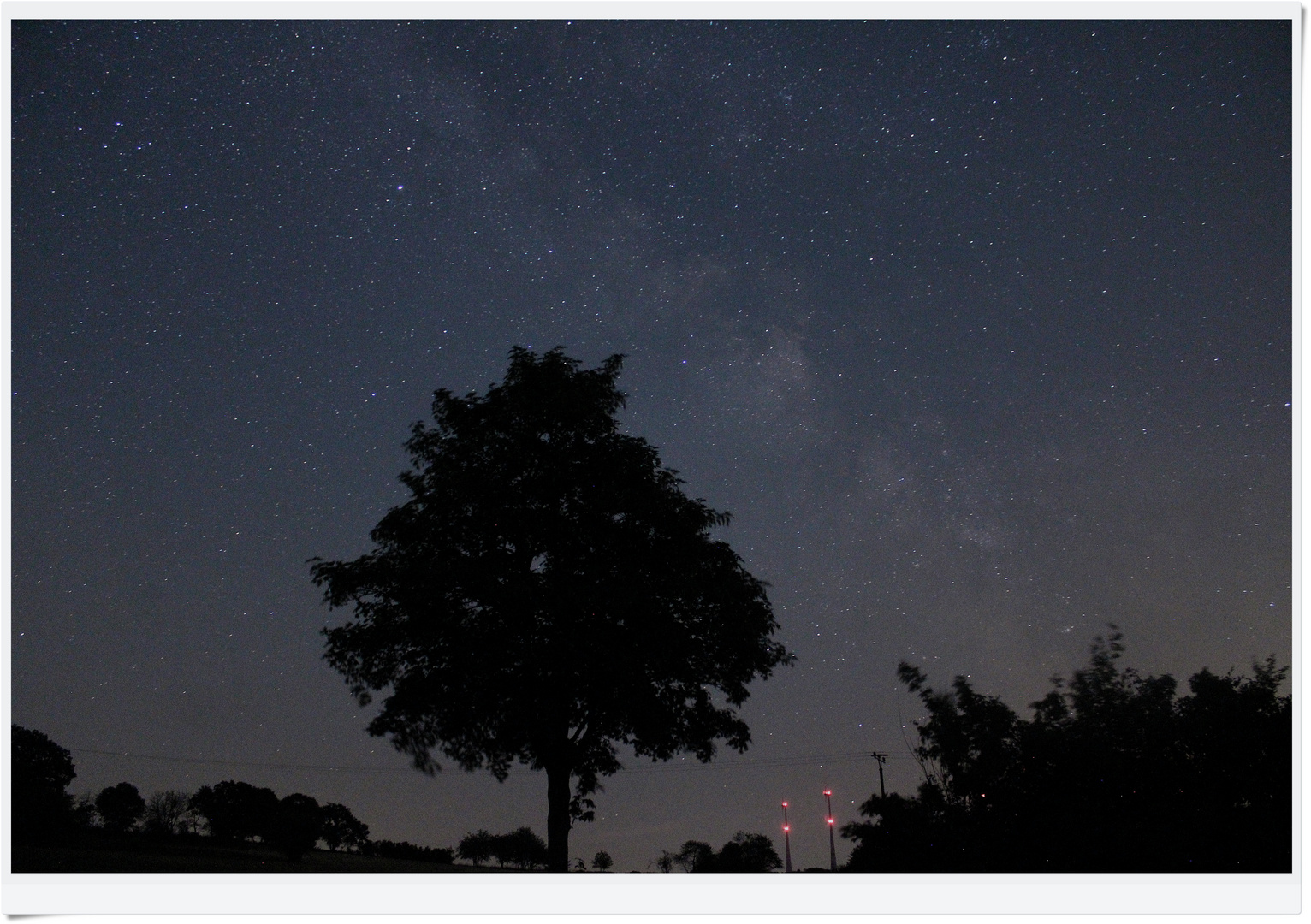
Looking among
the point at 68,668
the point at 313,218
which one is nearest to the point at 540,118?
the point at 313,218

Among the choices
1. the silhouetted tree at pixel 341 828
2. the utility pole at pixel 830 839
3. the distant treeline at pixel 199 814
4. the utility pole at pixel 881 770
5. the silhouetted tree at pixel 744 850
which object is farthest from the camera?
the silhouetted tree at pixel 341 828

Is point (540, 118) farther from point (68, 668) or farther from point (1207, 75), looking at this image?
point (68, 668)

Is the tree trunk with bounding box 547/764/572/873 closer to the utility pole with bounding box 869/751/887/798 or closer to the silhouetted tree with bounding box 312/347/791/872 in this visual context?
the silhouetted tree with bounding box 312/347/791/872

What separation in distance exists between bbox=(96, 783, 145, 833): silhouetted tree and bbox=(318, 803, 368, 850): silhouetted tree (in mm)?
1434

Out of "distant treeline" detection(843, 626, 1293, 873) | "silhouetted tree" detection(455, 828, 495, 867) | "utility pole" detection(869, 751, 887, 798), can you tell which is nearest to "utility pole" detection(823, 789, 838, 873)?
"utility pole" detection(869, 751, 887, 798)

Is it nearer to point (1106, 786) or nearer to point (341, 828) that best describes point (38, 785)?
point (341, 828)

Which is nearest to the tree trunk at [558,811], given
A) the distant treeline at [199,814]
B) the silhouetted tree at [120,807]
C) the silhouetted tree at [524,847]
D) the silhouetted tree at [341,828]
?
the silhouetted tree at [524,847]

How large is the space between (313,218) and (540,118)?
2.03 meters

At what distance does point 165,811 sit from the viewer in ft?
26.1

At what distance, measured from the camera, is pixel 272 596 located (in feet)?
26.9

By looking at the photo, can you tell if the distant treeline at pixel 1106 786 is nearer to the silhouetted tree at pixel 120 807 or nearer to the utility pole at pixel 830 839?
the utility pole at pixel 830 839

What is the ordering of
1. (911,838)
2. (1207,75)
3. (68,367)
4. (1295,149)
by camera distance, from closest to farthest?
1. (1295,149)
2. (1207,75)
3. (911,838)
4. (68,367)

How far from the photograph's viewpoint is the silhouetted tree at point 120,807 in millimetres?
7117

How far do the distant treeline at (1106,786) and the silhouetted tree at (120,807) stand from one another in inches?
215
